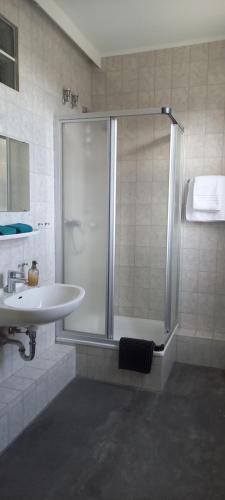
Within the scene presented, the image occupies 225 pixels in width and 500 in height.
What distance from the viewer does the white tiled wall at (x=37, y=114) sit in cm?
234

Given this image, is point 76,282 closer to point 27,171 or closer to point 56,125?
point 27,171

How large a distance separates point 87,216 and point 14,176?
0.69m

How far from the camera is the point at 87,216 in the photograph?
9.47 ft

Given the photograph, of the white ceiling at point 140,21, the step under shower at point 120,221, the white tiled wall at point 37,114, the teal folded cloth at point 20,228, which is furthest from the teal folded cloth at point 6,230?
the white ceiling at point 140,21

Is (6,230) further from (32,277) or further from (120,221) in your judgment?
(120,221)

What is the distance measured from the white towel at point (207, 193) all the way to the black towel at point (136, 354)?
1183mm

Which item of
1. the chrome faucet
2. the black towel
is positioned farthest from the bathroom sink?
the black towel

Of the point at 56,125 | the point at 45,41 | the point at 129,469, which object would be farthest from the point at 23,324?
the point at 45,41

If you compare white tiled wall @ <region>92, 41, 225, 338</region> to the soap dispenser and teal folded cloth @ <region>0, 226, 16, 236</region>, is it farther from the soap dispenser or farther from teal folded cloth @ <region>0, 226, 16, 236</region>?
teal folded cloth @ <region>0, 226, 16, 236</region>

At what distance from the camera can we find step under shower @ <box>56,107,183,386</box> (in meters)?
2.80

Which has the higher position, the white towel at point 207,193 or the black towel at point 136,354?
the white towel at point 207,193

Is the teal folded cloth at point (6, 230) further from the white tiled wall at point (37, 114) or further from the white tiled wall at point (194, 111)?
the white tiled wall at point (194, 111)

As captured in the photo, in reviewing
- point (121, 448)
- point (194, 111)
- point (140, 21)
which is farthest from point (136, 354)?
point (140, 21)

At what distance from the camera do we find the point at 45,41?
267 centimetres
